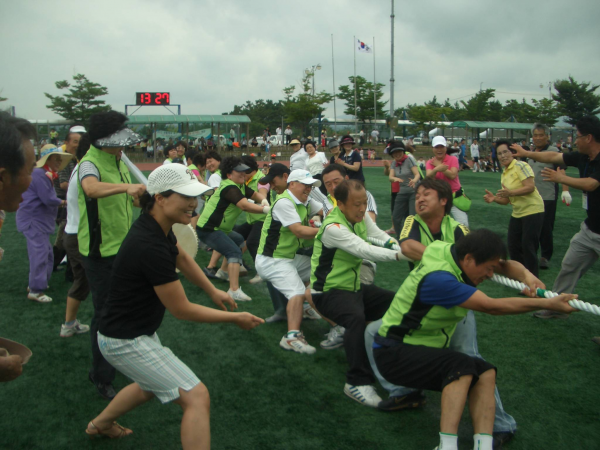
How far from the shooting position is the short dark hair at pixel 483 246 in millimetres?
2908

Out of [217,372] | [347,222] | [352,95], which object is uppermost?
[352,95]

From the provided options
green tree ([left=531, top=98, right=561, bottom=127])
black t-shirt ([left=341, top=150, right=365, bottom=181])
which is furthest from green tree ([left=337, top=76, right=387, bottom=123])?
black t-shirt ([left=341, top=150, right=365, bottom=181])

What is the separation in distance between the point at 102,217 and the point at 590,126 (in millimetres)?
4626

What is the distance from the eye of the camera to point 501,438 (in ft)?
10.6

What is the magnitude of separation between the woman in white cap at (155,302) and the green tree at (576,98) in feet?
184

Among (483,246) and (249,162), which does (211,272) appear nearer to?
(249,162)

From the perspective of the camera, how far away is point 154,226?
2740 millimetres

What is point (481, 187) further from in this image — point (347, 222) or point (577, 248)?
point (347, 222)

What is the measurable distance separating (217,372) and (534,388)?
8.90 feet

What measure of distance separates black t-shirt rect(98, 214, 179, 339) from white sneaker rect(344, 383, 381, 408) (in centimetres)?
Answer: 177

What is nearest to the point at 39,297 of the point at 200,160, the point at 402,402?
the point at 200,160

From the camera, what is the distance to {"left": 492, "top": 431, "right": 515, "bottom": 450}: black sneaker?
10.5 feet

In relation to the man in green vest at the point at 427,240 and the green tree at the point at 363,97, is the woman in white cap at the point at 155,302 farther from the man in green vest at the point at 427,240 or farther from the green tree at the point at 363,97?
the green tree at the point at 363,97

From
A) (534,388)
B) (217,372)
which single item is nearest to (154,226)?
(217,372)
